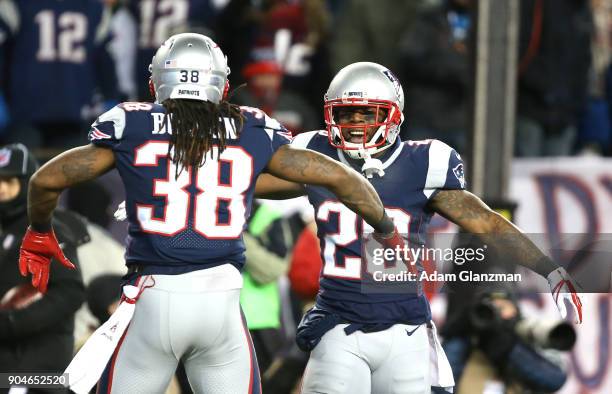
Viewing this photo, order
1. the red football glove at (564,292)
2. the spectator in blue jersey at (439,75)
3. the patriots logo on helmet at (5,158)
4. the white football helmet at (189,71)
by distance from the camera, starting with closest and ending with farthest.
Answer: the white football helmet at (189,71) → the red football glove at (564,292) → the patriots logo on helmet at (5,158) → the spectator in blue jersey at (439,75)

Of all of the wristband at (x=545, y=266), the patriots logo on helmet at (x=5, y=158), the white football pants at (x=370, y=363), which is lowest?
the white football pants at (x=370, y=363)

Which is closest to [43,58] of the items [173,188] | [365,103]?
[365,103]

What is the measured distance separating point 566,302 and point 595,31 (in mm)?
5034

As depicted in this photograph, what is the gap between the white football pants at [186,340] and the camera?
4.72 metres

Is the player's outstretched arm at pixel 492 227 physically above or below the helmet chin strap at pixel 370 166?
below

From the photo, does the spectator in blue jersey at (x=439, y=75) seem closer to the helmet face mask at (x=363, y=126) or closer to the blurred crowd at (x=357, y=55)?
the blurred crowd at (x=357, y=55)

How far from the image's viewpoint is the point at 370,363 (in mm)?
5238

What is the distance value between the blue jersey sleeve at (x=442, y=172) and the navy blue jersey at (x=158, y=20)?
12.5ft

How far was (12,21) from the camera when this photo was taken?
8.42 metres

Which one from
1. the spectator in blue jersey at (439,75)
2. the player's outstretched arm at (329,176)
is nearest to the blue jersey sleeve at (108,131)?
the player's outstretched arm at (329,176)

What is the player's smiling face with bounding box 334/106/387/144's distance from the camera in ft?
17.7

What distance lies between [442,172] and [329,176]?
0.72 meters

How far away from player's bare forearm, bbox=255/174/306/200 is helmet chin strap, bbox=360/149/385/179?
0.28 meters

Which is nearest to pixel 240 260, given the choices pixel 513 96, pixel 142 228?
pixel 142 228
